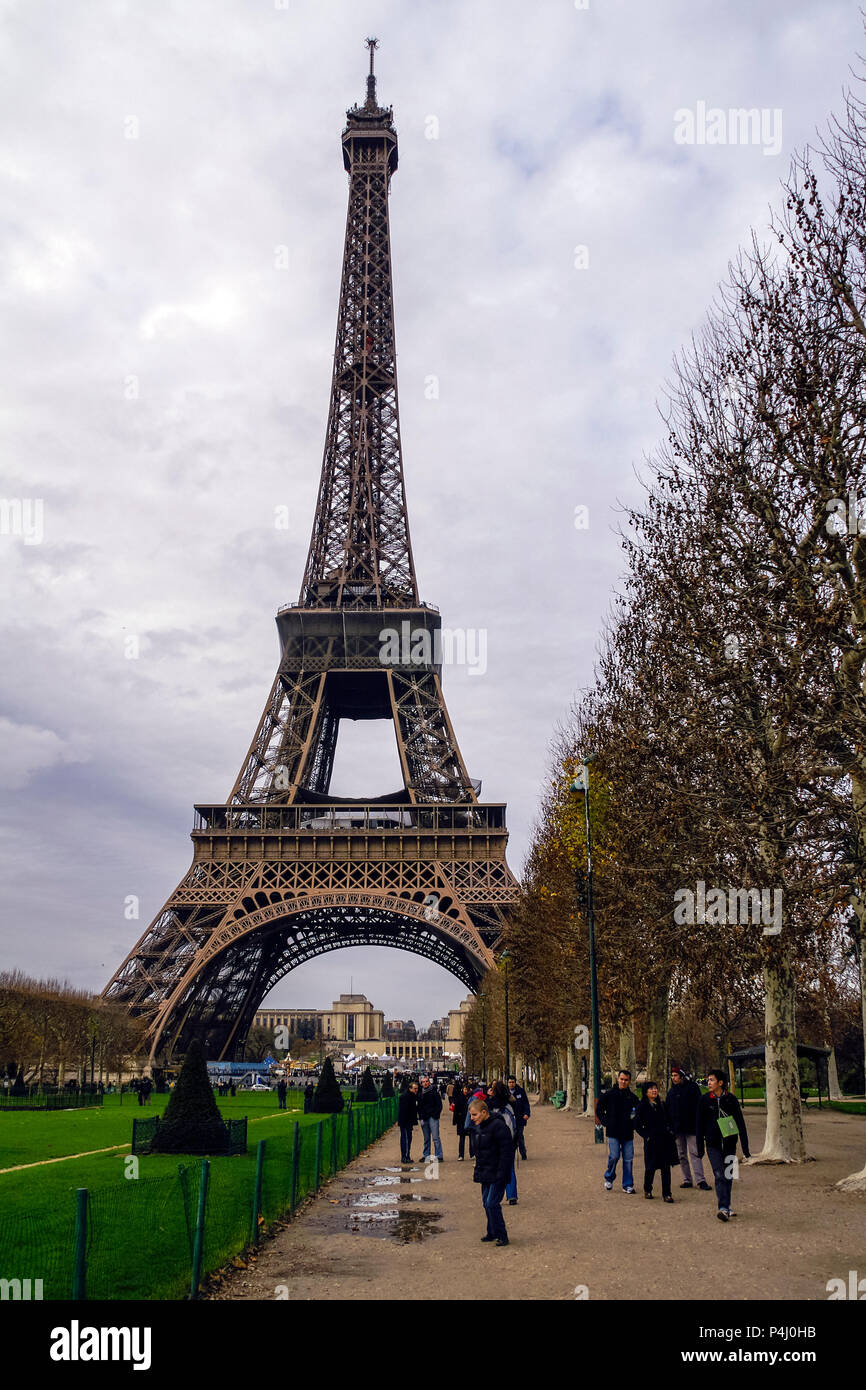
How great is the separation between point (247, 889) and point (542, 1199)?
4610 centimetres

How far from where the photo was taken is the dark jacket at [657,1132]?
16.6 metres

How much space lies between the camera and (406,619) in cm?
7200

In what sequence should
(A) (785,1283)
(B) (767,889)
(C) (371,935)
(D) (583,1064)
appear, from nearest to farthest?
(A) (785,1283) < (B) (767,889) < (D) (583,1064) < (C) (371,935)

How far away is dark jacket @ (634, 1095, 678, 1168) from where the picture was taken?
16.6 metres

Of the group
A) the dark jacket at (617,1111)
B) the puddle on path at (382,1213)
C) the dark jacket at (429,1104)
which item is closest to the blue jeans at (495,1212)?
the puddle on path at (382,1213)

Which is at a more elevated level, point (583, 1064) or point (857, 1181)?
point (857, 1181)

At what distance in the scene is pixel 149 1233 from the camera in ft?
44.5

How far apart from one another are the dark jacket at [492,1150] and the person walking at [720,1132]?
3.21 metres

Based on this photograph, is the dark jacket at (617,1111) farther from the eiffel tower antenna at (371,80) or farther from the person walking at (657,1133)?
the eiffel tower antenna at (371,80)

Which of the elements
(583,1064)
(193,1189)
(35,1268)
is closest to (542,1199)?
(193,1189)

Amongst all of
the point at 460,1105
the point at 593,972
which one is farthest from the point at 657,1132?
the point at 460,1105

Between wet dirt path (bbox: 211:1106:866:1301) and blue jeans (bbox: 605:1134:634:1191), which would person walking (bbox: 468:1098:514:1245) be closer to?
wet dirt path (bbox: 211:1106:866:1301)
